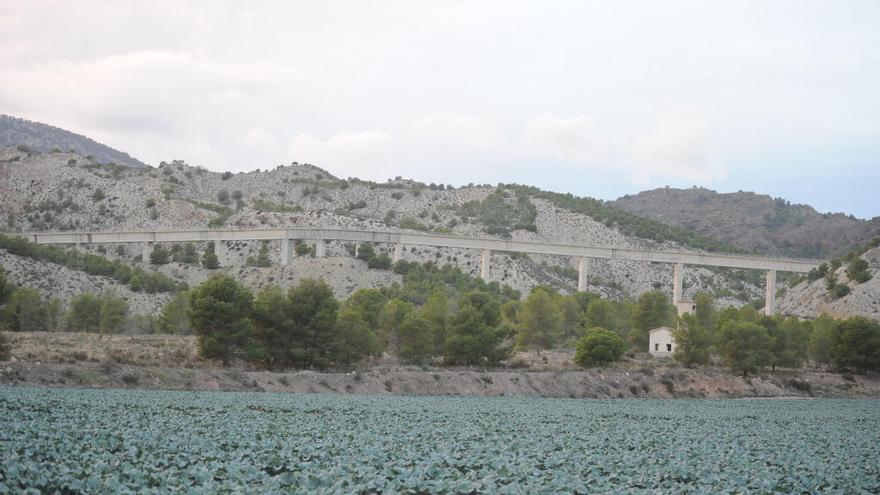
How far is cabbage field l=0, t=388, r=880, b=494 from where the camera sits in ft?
61.7

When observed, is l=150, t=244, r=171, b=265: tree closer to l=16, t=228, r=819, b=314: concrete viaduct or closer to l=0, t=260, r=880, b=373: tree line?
l=16, t=228, r=819, b=314: concrete viaduct

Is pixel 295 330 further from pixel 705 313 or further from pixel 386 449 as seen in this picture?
pixel 705 313

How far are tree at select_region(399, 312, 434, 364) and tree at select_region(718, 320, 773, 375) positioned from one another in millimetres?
26427

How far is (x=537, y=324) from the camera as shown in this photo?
8862 cm

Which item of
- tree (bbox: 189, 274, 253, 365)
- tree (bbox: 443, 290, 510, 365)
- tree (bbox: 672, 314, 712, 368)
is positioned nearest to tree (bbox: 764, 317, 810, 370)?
tree (bbox: 672, 314, 712, 368)

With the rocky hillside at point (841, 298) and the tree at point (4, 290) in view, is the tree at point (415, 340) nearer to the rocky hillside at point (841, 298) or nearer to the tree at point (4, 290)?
the tree at point (4, 290)

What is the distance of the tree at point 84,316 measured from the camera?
86125 millimetres

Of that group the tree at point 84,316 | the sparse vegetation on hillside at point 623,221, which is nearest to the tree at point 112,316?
the tree at point 84,316

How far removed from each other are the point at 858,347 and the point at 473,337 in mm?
36681

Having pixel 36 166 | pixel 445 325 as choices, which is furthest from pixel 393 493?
pixel 36 166

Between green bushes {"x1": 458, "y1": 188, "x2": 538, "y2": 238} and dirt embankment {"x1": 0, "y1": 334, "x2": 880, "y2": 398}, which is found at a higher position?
green bushes {"x1": 458, "y1": 188, "x2": 538, "y2": 238}

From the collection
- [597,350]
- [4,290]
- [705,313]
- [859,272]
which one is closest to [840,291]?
[859,272]

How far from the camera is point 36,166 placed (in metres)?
170

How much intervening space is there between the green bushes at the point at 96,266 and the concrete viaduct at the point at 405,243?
926 centimetres
